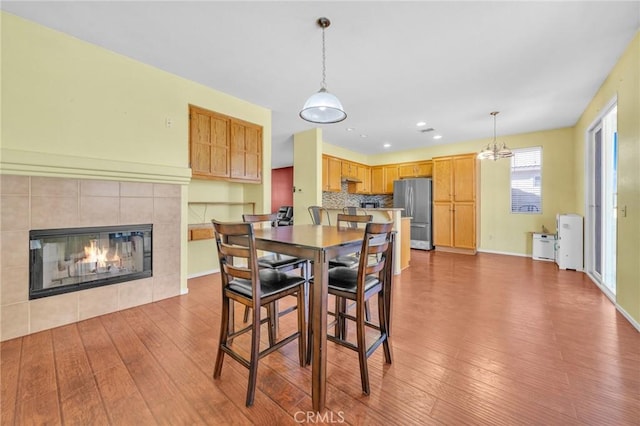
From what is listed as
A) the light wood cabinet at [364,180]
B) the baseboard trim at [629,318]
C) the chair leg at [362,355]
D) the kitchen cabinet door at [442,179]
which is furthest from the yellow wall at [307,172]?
the baseboard trim at [629,318]

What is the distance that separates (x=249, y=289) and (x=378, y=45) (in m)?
2.48

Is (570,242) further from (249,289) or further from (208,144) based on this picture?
(208,144)

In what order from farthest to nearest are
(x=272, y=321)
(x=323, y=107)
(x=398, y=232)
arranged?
(x=398, y=232), (x=323, y=107), (x=272, y=321)

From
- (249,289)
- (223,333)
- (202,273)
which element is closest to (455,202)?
(202,273)

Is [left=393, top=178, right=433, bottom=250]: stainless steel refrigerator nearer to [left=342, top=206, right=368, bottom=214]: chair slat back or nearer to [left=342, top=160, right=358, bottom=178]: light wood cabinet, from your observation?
[left=342, top=160, right=358, bottom=178]: light wood cabinet

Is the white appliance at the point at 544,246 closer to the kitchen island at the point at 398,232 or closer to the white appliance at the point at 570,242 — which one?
the white appliance at the point at 570,242

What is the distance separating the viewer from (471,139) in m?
6.04

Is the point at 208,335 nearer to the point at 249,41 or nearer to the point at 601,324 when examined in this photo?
the point at 249,41

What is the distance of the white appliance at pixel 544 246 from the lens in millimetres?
5055

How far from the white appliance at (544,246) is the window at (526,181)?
623 millimetres

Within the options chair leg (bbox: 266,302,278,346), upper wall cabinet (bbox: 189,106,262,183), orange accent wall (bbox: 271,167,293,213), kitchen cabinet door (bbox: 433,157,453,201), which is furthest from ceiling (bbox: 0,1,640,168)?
orange accent wall (bbox: 271,167,293,213)

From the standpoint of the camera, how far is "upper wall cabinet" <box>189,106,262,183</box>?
3443 mm

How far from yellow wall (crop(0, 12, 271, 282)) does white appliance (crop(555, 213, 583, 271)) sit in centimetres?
581

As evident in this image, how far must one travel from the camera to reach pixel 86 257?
8.68 feet
